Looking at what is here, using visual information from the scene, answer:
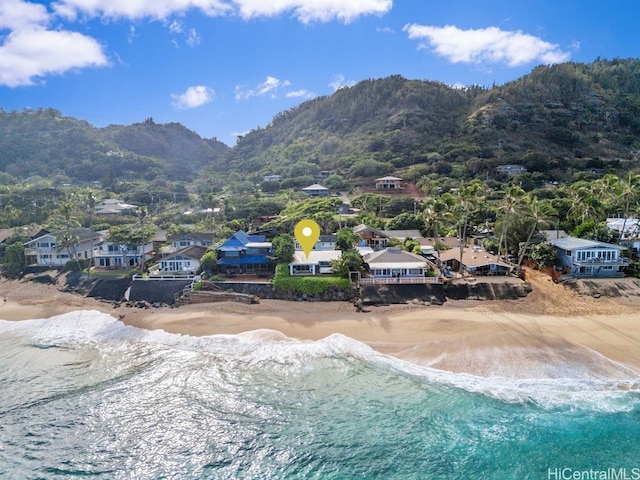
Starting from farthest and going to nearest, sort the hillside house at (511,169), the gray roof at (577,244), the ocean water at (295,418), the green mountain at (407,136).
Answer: the green mountain at (407,136), the hillside house at (511,169), the gray roof at (577,244), the ocean water at (295,418)

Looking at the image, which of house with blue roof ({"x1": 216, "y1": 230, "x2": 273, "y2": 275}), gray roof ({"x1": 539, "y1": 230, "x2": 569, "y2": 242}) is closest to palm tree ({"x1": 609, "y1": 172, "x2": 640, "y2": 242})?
gray roof ({"x1": 539, "y1": 230, "x2": 569, "y2": 242})

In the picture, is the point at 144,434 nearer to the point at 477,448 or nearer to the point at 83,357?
the point at 83,357

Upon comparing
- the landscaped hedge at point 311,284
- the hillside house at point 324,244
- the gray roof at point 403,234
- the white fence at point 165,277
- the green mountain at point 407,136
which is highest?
the green mountain at point 407,136

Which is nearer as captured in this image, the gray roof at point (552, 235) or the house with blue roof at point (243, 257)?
the house with blue roof at point (243, 257)

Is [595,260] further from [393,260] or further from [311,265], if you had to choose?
[311,265]

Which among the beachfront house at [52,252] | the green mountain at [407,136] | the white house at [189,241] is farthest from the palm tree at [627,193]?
the beachfront house at [52,252]

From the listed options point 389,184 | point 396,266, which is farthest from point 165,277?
point 389,184

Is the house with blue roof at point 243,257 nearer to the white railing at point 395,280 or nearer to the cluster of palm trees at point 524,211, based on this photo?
the white railing at point 395,280

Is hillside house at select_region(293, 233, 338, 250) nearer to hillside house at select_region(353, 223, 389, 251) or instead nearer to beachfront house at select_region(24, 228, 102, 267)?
hillside house at select_region(353, 223, 389, 251)
